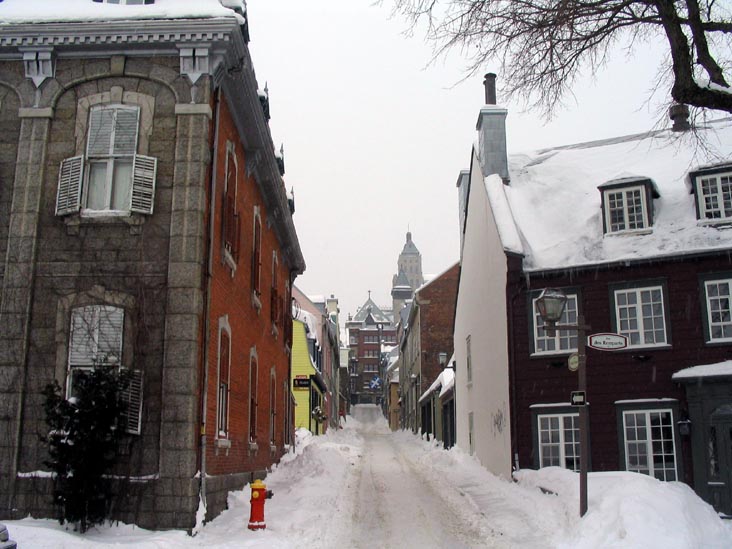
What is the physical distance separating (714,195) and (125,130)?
14.2m

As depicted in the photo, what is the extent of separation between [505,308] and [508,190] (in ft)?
14.3

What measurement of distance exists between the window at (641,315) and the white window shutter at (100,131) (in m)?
12.5

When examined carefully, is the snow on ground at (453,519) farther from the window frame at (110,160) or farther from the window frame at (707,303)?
the window frame at (707,303)

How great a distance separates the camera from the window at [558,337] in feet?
60.0

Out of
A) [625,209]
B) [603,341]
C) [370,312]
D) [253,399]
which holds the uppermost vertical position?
[370,312]

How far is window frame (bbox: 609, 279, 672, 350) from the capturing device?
17.4 m

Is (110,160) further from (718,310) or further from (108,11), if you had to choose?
(718,310)

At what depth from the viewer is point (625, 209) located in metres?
19.1

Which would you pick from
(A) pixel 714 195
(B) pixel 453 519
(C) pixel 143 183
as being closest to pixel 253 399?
(B) pixel 453 519

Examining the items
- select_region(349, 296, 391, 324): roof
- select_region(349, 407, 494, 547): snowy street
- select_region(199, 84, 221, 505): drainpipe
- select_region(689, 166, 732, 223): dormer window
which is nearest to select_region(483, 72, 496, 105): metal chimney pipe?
select_region(689, 166, 732, 223): dormer window

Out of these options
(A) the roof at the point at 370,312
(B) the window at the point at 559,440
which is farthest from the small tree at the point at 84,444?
(A) the roof at the point at 370,312

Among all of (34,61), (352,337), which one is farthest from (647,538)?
(352,337)

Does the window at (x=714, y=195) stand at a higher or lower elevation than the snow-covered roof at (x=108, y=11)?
lower

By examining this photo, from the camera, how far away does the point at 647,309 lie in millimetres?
17859
